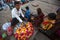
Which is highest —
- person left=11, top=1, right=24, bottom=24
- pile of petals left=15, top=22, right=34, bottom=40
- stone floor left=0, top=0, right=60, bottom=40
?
person left=11, top=1, right=24, bottom=24

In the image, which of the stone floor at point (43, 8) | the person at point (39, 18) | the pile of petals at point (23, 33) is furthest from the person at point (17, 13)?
the stone floor at point (43, 8)

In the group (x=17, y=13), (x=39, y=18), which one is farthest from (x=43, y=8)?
(x=17, y=13)

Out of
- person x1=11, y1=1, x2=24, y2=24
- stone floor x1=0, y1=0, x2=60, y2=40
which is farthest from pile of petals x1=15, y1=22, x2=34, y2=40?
stone floor x1=0, y1=0, x2=60, y2=40

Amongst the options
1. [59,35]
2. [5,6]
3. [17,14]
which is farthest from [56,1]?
[59,35]

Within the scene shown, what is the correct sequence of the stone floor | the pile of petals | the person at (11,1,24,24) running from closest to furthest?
the pile of petals, the person at (11,1,24,24), the stone floor

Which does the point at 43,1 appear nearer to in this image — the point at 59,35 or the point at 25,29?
the point at 25,29

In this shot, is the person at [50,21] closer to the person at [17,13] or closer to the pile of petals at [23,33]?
the pile of petals at [23,33]

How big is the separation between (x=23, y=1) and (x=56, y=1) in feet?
5.38

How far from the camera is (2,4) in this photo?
7.45m

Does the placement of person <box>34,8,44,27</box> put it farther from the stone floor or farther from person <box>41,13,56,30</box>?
the stone floor

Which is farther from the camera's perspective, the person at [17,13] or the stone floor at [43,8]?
the stone floor at [43,8]

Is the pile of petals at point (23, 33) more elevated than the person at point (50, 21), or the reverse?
the person at point (50, 21)

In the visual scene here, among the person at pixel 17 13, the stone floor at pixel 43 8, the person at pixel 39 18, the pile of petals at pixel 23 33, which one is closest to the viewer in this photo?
the pile of petals at pixel 23 33

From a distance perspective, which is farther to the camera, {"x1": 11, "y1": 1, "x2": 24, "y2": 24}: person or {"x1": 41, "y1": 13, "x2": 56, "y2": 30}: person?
{"x1": 11, "y1": 1, "x2": 24, "y2": 24}: person
